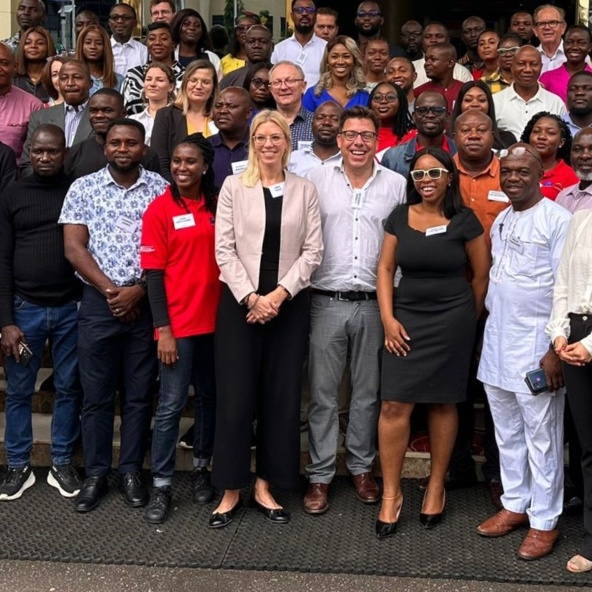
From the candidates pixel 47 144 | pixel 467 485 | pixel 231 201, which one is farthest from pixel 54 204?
pixel 467 485

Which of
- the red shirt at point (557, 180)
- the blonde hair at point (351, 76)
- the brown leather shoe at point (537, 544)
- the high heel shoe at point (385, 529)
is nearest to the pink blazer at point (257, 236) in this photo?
the high heel shoe at point (385, 529)

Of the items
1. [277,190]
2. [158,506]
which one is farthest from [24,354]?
[277,190]

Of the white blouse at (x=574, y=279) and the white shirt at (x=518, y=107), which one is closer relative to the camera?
the white blouse at (x=574, y=279)

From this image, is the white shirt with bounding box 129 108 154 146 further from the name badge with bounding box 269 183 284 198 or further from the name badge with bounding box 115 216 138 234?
the name badge with bounding box 269 183 284 198

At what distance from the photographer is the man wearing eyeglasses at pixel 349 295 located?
192 inches

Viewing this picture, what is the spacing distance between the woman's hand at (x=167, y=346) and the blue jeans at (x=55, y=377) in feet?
2.15

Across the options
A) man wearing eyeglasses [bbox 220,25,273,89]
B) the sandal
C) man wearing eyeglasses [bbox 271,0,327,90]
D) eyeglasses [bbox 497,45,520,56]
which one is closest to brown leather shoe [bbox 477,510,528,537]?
the sandal

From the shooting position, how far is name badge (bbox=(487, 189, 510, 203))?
4.89 meters

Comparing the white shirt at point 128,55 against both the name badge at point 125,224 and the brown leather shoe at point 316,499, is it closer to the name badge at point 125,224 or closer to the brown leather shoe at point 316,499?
the name badge at point 125,224

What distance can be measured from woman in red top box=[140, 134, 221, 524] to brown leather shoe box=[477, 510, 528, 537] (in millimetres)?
1725

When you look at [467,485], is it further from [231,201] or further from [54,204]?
[54,204]

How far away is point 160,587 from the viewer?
13.8 ft

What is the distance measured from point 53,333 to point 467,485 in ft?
8.48

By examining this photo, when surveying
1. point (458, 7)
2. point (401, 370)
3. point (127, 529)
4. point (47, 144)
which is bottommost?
point (127, 529)
